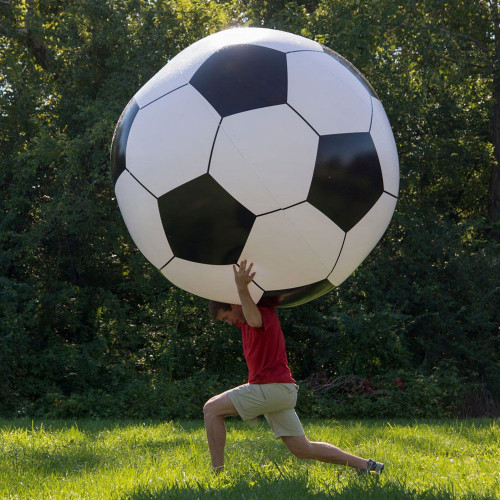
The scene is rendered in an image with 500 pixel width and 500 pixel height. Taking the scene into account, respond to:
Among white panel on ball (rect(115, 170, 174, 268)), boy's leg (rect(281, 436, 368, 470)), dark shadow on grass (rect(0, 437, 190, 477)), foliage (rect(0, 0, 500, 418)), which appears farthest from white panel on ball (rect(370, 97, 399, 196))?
foliage (rect(0, 0, 500, 418))

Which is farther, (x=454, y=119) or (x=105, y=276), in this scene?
(x=454, y=119)

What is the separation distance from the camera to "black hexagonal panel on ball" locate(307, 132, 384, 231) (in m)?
3.76

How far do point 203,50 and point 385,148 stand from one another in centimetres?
123

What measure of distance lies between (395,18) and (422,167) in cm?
245

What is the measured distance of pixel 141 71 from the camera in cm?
998

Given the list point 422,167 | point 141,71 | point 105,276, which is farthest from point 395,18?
point 105,276

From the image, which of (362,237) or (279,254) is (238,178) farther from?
(362,237)

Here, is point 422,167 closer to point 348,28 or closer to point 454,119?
point 454,119

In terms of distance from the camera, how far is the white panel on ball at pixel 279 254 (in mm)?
3682

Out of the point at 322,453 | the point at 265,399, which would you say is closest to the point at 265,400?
the point at 265,399

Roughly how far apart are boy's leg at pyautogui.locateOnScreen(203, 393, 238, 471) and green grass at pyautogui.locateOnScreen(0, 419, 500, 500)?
4.6 inches

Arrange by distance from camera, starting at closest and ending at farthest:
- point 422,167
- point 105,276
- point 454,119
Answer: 1. point 105,276
2. point 422,167
3. point 454,119

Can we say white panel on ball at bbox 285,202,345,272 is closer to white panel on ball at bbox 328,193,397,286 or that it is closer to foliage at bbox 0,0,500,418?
white panel on ball at bbox 328,193,397,286

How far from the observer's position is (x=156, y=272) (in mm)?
10219
